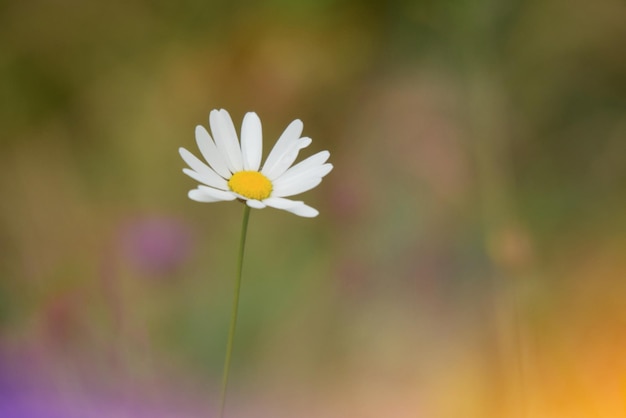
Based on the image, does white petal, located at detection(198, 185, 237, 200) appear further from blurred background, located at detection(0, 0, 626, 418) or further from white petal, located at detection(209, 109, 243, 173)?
blurred background, located at detection(0, 0, 626, 418)

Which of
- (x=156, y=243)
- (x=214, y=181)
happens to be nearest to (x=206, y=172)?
(x=214, y=181)

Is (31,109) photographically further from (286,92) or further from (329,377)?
(329,377)

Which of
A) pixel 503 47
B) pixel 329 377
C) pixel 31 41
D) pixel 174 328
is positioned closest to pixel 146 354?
pixel 174 328

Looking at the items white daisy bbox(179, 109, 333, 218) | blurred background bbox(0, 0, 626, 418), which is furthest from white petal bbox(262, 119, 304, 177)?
blurred background bbox(0, 0, 626, 418)

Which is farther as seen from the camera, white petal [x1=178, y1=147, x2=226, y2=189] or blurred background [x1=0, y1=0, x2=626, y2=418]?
blurred background [x1=0, y1=0, x2=626, y2=418]

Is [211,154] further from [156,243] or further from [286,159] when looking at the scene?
[156,243]

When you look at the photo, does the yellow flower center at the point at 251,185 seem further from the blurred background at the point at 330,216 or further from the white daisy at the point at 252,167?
the blurred background at the point at 330,216

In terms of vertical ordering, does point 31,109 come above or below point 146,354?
above
